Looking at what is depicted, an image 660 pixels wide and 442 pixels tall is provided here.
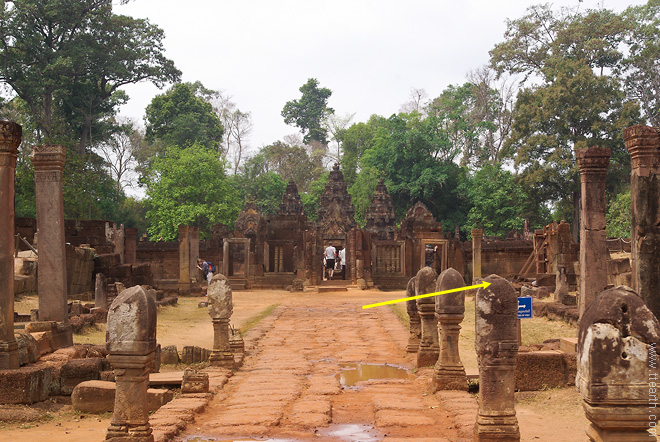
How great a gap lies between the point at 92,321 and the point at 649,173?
9900 millimetres

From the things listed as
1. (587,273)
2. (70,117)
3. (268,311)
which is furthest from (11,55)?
(587,273)

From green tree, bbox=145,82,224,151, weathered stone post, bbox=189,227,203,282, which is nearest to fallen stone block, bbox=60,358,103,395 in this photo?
weathered stone post, bbox=189,227,203,282

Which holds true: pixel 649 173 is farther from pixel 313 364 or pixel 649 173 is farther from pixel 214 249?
pixel 214 249

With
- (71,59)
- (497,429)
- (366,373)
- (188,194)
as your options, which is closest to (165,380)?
(366,373)

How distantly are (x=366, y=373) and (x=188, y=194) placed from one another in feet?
116

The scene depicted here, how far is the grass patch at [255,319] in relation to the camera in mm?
14472

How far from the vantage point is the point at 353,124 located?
6512 cm

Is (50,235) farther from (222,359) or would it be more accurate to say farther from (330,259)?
(330,259)

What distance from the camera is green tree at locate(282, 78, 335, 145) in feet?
251

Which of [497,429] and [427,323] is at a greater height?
[427,323]

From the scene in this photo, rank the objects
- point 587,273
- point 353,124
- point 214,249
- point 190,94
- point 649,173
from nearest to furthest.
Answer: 1. point 649,173
2. point 587,273
3. point 214,249
4. point 190,94
5. point 353,124

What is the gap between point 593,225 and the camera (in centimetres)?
1092

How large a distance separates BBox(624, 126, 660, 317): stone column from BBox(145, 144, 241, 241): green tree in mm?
34504

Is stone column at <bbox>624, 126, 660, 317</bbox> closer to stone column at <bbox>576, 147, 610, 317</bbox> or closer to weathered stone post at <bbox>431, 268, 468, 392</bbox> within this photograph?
stone column at <bbox>576, 147, 610, 317</bbox>
